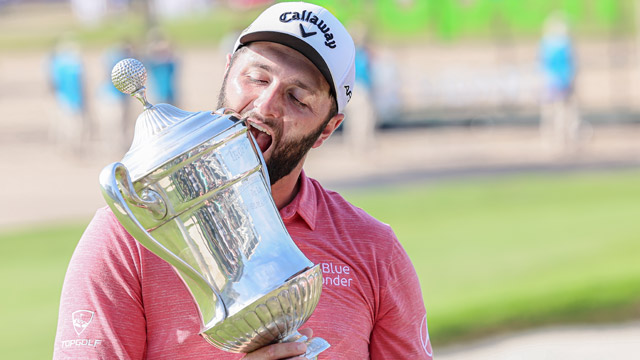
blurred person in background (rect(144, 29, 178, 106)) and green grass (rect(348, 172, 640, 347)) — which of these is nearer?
green grass (rect(348, 172, 640, 347))

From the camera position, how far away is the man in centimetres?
178

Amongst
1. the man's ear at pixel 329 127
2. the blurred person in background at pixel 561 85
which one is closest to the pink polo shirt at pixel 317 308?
the man's ear at pixel 329 127

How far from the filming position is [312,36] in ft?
6.18

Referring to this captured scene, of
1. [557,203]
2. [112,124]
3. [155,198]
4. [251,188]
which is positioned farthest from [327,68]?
[112,124]

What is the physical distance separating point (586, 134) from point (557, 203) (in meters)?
7.38

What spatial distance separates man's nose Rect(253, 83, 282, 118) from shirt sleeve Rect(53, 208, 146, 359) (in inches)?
14.1

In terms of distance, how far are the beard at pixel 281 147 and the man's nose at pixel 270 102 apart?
1cm

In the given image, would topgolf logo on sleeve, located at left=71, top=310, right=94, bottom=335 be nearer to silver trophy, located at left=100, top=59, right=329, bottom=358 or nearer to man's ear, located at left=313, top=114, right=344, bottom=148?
silver trophy, located at left=100, top=59, right=329, bottom=358

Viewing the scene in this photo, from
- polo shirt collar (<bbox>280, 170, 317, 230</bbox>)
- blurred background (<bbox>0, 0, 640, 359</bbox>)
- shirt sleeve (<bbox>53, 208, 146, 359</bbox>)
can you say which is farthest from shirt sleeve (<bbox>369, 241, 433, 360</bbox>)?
blurred background (<bbox>0, 0, 640, 359</bbox>)

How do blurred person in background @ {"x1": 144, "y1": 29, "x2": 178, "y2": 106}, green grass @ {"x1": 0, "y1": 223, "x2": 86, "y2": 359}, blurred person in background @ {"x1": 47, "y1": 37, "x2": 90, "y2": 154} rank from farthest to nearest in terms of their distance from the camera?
blurred person in background @ {"x1": 47, "y1": 37, "x2": 90, "y2": 154}
blurred person in background @ {"x1": 144, "y1": 29, "x2": 178, "y2": 106}
green grass @ {"x1": 0, "y1": 223, "x2": 86, "y2": 359}

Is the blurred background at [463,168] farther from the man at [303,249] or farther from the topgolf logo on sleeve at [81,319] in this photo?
the topgolf logo on sleeve at [81,319]

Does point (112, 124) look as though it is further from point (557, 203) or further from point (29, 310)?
point (29, 310)

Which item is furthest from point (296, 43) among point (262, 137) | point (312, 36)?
point (262, 137)

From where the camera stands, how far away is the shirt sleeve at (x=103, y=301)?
175 cm
